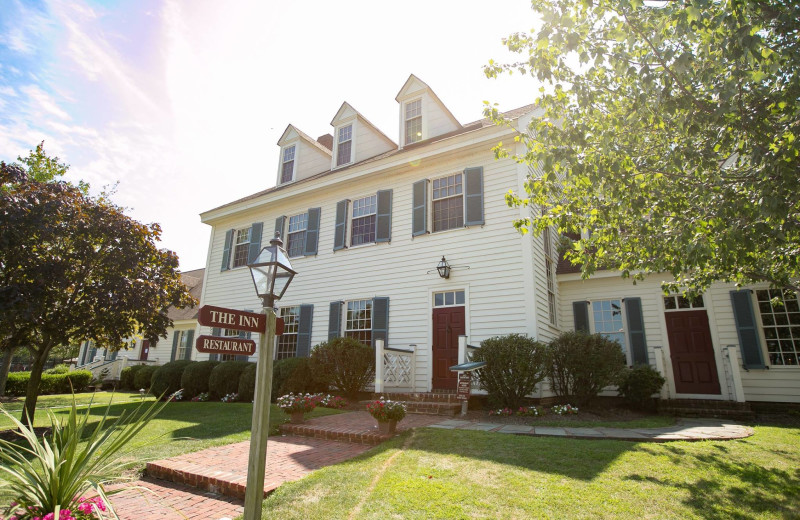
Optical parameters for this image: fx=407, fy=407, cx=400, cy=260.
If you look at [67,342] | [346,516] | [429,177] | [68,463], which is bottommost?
[346,516]

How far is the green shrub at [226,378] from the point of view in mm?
11797

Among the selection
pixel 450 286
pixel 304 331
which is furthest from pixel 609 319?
pixel 304 331

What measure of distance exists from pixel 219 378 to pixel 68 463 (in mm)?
9867

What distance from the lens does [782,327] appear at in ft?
30.7

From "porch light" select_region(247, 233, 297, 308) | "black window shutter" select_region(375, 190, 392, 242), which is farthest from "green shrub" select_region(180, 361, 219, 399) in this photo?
"porch light" select_region(247, 233, 297, 308)

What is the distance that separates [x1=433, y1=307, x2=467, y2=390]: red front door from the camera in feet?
32.8

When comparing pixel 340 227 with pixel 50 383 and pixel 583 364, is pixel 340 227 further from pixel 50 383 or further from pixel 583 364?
pixel 50 383

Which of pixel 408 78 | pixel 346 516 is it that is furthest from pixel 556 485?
pixel 408 78

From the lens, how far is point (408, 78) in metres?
13.2

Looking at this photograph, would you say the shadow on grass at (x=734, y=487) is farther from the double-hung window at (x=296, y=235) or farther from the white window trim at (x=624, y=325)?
the double-hung window at (x=296, y=235)

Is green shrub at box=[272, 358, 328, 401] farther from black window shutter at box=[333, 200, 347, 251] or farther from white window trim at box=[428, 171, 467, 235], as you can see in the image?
white window trim at box=[428, 171, 467, 235]

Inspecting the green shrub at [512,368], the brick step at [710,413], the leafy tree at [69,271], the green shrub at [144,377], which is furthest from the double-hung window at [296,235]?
the brick step at [710,413]

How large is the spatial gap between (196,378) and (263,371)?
36.2 ft

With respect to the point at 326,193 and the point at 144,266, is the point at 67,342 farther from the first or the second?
the point at 326,193
